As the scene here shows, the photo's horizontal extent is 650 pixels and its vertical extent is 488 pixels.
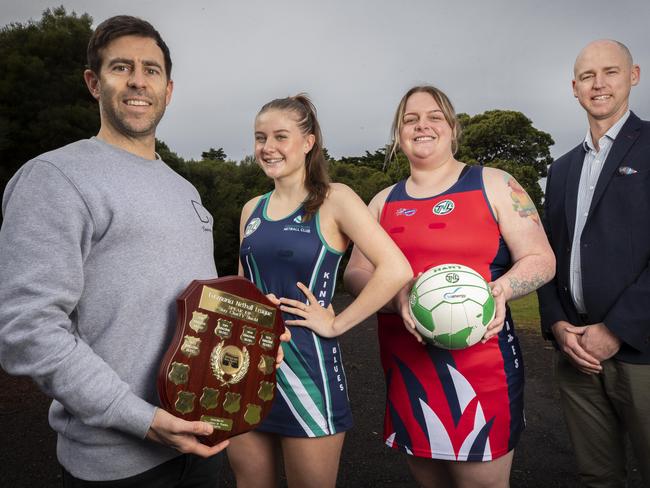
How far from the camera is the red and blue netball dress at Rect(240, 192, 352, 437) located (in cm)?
236

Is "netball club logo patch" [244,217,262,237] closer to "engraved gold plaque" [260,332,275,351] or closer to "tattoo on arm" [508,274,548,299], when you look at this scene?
"engraved gold plaque" [260,332,275,351]

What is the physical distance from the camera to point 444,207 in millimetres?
2576

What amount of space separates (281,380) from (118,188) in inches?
47.2

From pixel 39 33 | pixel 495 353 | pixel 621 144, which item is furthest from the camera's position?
pixel 39 33

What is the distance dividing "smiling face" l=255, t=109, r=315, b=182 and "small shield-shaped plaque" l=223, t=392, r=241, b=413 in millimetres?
1245

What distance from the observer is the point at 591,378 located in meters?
2.88

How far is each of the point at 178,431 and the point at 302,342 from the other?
0.93 meters

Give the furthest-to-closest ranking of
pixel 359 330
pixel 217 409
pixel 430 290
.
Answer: pixel 359 330 < pixel 430 290 < pixel 217 409

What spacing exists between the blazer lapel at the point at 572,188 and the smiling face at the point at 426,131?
2.72 feet

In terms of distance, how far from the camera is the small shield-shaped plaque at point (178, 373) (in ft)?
5.15

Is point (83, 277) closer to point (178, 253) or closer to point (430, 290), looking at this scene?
point (178, 253)

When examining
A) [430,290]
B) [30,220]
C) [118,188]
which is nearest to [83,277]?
[30,220]

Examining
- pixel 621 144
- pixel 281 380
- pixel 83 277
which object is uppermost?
pixel 621 144

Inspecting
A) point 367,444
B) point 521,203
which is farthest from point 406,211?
point 367,444
